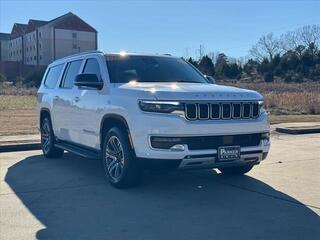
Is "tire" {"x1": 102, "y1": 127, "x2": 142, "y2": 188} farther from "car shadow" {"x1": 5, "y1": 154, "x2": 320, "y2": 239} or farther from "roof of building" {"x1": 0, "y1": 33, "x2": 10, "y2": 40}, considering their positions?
"roof of building" {"x1": 0, "y1": 33, "x2": 10, "y2": 40}

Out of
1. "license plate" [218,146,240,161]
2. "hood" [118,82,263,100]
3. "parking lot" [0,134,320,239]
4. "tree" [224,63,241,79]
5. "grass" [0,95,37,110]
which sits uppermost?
"tree" [224,63,241,79]

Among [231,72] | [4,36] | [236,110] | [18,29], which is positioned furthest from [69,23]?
[236,110]

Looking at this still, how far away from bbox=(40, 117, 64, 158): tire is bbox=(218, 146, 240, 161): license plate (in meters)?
4.29

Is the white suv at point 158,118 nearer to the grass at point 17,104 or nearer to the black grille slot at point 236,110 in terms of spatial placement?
the black grille slot at point 236,110

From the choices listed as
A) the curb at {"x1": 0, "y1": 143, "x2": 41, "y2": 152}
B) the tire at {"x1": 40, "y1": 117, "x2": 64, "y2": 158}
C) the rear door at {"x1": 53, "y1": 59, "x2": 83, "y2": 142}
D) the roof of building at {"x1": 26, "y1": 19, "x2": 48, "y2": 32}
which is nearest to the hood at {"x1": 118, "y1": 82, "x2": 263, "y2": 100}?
the rear door at {"x1": 53, "y1": 59, "x2": 83, "y2": 142}

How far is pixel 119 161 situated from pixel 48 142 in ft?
11.1

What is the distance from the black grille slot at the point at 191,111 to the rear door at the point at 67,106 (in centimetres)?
268

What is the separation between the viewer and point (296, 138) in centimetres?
1295

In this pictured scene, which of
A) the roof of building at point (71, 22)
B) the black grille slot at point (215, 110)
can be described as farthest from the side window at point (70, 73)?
the roof of building at point (71, 22)

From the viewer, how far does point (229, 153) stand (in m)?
6.35

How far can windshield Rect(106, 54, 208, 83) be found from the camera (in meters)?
7.39

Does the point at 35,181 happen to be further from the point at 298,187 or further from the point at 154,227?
the point at 298,187

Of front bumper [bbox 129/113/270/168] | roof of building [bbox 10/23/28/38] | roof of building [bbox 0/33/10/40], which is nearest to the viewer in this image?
front bumper [bbox 129/113/270/168]

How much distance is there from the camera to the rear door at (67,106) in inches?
328
